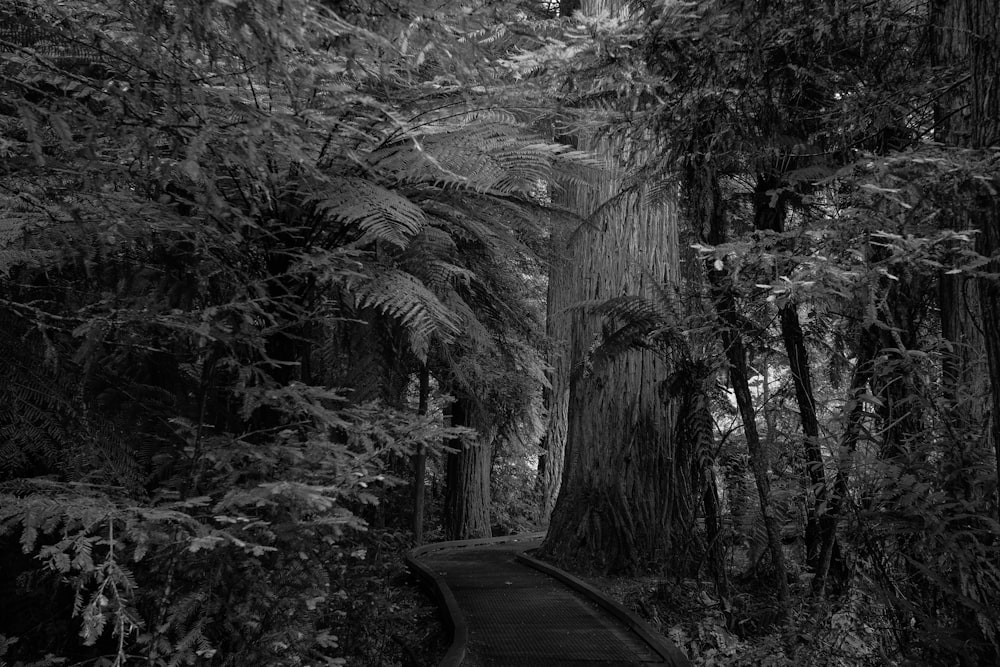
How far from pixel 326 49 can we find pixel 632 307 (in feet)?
13.2

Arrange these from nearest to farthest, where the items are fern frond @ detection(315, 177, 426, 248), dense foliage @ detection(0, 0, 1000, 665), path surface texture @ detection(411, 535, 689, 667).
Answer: dense foliage @ detection(0, 0, 1000, 665)
fern frond @ detection(315, 177, 426, 248)
path surface texture @ detection(411, 535, 689, 667)

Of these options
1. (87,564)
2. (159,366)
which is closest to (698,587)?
(159,366)

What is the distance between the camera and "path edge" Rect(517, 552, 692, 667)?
5148mm

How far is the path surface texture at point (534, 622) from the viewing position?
5.25 m

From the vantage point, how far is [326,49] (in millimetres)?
3701

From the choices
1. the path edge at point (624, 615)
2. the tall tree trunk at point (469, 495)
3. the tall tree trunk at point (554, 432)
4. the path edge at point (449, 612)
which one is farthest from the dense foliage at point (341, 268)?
the tall tree trunk at point (554, 432)

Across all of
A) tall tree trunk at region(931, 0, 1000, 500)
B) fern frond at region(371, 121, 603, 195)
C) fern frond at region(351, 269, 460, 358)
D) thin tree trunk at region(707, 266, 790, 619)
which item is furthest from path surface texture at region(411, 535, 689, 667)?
fern frond at region(371, 121, 603, 195)

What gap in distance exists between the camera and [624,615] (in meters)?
6.15

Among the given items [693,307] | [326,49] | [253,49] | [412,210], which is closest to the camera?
[253,49]

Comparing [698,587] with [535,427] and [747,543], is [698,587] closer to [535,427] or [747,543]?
[747,543]

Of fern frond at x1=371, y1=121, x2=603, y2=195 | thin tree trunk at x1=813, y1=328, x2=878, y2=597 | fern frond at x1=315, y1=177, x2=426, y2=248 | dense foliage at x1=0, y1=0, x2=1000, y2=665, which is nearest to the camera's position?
dense foliage at x1=0, y1=0, x2=1000, y2=665

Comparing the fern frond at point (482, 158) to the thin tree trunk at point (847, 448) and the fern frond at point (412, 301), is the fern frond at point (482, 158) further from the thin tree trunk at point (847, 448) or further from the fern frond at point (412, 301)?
the thin tree trunk at point (847, 448)

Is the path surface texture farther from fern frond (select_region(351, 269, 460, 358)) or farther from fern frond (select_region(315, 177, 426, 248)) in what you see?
fern frond (select_region(315, 177, 426, 248))

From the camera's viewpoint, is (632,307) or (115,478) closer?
(115,478)
